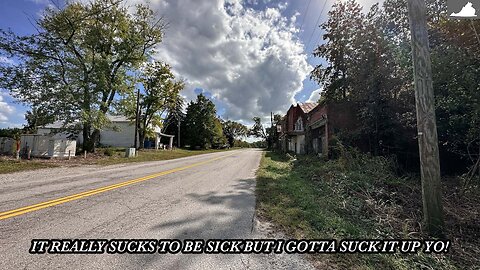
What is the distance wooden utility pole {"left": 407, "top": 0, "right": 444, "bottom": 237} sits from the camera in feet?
13.3

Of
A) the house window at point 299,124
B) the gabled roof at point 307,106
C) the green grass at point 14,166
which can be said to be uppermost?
the gabled roof at point 307,106

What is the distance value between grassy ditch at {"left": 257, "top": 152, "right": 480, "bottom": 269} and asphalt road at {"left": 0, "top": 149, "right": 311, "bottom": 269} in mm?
614

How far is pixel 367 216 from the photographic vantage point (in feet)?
17.5

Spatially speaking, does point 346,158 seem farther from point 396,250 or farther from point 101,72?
point 101,72

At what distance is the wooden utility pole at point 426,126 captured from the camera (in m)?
4.05

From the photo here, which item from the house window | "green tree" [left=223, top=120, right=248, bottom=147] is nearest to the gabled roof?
the house window

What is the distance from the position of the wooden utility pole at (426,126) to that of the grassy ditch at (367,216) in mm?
462

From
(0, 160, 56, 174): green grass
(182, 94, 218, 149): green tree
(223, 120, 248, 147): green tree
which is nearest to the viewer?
(0, 160, 56, 174): green grass

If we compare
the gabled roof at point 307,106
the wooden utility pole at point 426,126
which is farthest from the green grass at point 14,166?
the gabled roof at point 307,106

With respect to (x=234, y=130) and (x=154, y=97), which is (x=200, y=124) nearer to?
(x=154, y=97)

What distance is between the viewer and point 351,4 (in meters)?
18.7
